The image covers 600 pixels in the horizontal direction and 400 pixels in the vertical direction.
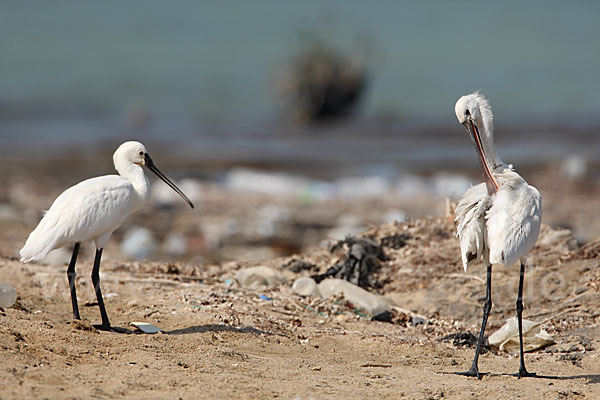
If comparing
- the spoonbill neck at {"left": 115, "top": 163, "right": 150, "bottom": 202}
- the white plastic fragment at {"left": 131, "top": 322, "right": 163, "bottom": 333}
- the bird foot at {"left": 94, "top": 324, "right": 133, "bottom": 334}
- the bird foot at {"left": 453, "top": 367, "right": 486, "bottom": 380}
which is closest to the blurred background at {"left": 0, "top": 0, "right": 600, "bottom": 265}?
the spoonbill neck at {"left": 115, "top": 163, "right": 150, "bottom": 202}

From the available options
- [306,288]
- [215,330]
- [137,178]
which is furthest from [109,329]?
[306,288]

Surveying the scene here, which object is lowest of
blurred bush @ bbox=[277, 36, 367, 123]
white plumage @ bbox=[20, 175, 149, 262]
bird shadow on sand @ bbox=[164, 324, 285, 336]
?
bird shadow on sand @ bbox=[164, 324, 285, 336]

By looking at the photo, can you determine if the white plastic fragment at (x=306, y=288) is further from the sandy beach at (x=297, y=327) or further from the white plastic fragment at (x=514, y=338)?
the white plastic fragment at (x=514, y=338)

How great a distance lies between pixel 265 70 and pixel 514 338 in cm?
2989

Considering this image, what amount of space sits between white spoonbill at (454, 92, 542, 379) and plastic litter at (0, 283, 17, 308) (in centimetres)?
323

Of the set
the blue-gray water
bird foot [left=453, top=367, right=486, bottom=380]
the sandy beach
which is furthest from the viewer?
the blue-gray water

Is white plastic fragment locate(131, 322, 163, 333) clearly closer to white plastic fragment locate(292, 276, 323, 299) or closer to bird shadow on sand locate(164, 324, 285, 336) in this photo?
bird shadow on sand locate(164, 324, 285, 336)

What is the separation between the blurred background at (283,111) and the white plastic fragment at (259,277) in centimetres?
103

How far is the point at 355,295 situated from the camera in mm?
6859

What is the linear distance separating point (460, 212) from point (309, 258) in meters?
2.65

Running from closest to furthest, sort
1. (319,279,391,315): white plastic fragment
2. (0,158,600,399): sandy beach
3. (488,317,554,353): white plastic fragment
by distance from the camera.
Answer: (0,158,600,399): sandy beach → (488,317,554,353): white plastic fragment → (319,279,391,315): white plastic fragment

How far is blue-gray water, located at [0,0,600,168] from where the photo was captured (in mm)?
23312

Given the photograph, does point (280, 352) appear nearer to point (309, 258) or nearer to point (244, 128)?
point (309, 258)

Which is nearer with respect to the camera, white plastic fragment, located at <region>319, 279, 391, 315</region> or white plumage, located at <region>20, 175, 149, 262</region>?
white plumage, located at <region>20, 175, 149, 262</region>
